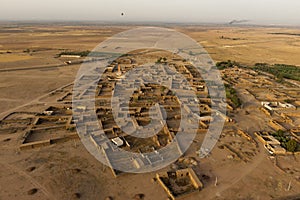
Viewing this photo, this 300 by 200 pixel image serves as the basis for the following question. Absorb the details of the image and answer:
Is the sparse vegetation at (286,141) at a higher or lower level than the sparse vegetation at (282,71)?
lower

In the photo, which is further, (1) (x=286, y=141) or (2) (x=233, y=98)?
(2) (x=233, y=98)

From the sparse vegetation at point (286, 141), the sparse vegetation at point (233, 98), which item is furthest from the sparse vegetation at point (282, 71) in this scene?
the sparse vegetation at point (286, 141)

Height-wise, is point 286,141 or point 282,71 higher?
point 282,71

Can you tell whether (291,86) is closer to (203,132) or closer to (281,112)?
(281,112)

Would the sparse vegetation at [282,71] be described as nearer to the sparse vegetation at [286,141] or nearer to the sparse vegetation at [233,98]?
the sparse vegetation at [233,98]

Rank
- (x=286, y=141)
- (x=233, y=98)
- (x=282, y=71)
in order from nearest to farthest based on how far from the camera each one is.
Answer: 1. (x=286, y=141)
2. (x=233, y=98)
3. (x=282, y=71)

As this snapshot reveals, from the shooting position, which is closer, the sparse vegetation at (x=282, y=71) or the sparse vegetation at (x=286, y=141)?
the sparse vegetation at (x=286, y=141)

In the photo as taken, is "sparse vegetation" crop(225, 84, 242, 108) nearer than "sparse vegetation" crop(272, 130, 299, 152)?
No

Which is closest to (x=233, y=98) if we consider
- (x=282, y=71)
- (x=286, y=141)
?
(x=286, y=141)

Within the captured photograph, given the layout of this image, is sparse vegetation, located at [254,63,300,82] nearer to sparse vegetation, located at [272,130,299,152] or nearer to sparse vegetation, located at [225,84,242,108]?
sparse vegetation, located at [225,84,242,108]

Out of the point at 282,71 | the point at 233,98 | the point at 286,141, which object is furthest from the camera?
the point at 282,71

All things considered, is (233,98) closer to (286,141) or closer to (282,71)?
(286,141)

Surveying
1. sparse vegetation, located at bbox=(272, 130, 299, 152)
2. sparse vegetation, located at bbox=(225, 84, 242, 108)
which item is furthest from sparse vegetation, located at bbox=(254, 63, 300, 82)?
sparse vegetation, located at bbox=(272, 130, 299, 152)
